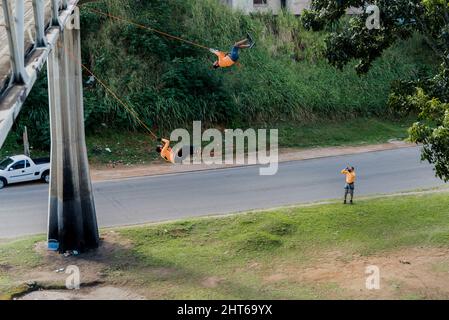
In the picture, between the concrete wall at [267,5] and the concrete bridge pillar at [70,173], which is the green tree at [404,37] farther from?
the concrete wall at [267,5]

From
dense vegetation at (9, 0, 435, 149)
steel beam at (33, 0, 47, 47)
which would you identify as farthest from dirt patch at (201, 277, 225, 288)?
dense vegetation at (9, 0, 435, 149)

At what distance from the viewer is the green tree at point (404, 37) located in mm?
9461

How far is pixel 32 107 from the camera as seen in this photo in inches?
878

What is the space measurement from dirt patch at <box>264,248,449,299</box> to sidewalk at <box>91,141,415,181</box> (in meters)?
9.01

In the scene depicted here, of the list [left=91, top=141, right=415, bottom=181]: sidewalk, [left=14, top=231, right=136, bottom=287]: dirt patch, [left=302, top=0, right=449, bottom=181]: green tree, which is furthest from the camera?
[left=91, top=141, right=415, bottom=181]: sidewalk

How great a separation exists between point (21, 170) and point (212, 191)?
6.00 metres

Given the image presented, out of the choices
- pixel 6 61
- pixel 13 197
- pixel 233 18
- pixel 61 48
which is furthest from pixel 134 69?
pixel 6 61

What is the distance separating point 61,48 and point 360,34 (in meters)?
6.02

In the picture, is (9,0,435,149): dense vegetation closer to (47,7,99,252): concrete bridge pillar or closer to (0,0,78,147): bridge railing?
(47,7,99,252): concrete bridge pillar

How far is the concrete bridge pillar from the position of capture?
1205cm

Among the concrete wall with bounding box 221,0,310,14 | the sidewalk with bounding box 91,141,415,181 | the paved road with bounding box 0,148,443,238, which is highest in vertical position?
the concrete wall with bounding box 221,0,310,14

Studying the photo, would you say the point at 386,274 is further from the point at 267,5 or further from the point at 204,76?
the point at 267,5

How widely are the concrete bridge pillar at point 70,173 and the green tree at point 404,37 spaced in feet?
16.8

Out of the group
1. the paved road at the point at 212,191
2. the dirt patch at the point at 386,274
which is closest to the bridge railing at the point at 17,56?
the dirt patch at the point at 386,274
